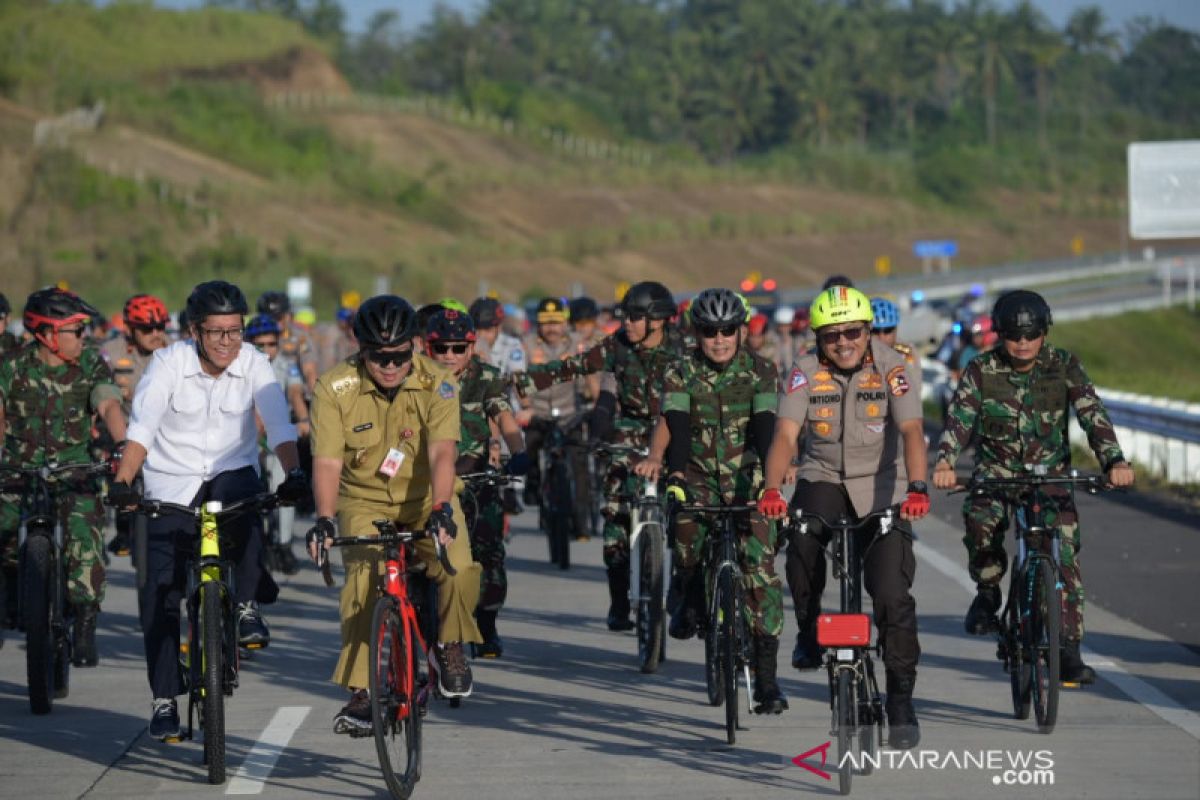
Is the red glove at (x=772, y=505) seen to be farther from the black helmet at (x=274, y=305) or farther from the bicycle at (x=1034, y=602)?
the black helmet at (x=274, y=305)

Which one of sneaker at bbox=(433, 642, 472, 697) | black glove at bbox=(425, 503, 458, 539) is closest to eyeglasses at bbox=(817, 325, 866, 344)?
black glove at bbox=(425, 503, 458, 539)

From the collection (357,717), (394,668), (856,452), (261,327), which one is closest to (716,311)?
(856,452)

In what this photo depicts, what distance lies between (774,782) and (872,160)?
12228 centimetres

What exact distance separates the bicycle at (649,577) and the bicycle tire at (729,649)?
5.55ft

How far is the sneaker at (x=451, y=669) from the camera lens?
972 centimetres

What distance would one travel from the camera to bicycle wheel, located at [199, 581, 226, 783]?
893cm

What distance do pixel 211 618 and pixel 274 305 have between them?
11594mm

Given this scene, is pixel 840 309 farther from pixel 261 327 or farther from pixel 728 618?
pixel 261 327

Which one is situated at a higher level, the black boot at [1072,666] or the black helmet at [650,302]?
the black helmet at [650,302]

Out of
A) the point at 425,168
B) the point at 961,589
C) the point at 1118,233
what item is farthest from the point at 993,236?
the point at 961,589

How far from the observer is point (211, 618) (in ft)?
29.6

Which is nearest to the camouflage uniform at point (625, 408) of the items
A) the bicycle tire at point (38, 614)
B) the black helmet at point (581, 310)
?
the bicycle tire at point (38, 614)

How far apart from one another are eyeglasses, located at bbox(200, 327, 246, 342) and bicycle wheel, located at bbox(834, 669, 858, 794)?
2924mm

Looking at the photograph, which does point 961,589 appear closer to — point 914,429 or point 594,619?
point 594,619
